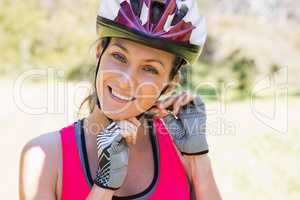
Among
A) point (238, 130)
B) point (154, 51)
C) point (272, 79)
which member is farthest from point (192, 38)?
point (272, 79)

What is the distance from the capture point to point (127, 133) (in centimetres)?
203

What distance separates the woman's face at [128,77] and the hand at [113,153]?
0.29 ft

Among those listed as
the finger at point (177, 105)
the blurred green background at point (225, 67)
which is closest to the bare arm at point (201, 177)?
the finger at point (177, 105)

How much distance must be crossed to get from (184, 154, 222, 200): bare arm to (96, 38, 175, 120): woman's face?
0.35 metres

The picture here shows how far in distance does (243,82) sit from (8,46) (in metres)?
11.4

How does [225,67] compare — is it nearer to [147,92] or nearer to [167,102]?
[167,102]

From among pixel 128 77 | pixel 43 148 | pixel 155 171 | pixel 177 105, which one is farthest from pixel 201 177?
pixel 43 148

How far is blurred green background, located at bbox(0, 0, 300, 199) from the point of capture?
28.0 feet

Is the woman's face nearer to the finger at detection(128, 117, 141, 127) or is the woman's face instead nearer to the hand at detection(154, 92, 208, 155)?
the finger at detection(128, 117, 141, 127)

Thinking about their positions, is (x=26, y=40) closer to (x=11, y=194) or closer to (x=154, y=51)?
(x=11, y=194)

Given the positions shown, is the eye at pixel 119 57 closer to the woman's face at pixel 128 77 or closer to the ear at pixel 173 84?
the woman's face at pixel 128 77

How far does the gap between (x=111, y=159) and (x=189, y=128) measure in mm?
462

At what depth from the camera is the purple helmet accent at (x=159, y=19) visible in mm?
2107

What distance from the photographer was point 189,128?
2277 mm
